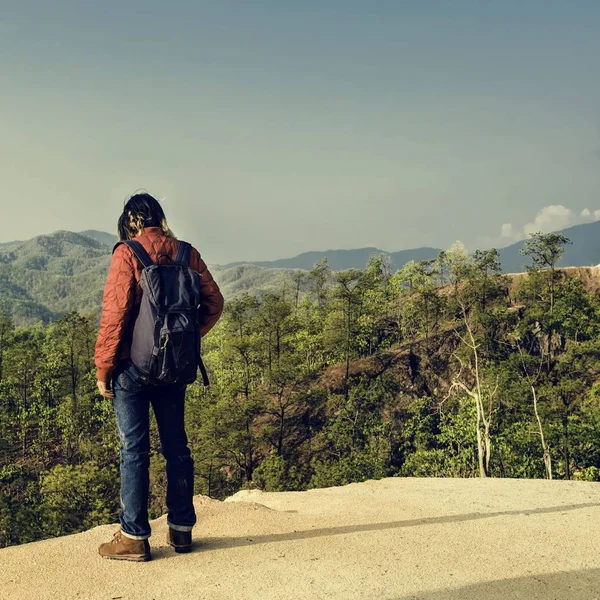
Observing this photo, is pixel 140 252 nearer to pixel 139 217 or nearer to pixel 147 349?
pixel 139 217

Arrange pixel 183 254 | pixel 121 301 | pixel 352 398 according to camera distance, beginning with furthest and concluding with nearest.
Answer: pixel 352 398 < pixel 183 254 < pixel 121 301

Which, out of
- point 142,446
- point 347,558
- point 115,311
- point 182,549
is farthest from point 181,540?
point 115,311

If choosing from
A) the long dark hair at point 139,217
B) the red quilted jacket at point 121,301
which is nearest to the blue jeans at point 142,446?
the red quilted jacket at point 121,301

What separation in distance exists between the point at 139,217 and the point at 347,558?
124 inches

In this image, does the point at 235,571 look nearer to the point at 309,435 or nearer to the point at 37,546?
the point at 37,546

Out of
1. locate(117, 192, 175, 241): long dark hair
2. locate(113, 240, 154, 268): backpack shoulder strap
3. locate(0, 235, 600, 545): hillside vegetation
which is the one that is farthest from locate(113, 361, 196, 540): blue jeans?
locate(0, 235, 600, 545): hillside vegetation

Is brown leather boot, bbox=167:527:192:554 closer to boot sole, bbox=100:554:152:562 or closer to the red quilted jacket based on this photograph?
boot sole, bbox=100:554:152:562

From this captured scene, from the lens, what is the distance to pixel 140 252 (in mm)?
4391

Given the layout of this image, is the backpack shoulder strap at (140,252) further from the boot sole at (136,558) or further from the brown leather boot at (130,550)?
the boot sole at (136,558)

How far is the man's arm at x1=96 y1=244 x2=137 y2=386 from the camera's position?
169 inches

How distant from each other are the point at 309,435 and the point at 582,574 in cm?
4812

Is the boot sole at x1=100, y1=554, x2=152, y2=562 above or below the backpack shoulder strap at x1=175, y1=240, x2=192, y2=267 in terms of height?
below

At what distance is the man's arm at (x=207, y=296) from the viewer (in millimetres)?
4766

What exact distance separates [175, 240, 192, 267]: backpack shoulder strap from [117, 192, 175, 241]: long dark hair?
149mm
